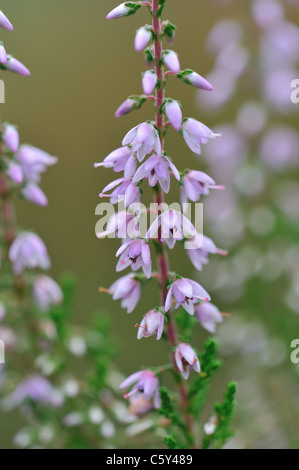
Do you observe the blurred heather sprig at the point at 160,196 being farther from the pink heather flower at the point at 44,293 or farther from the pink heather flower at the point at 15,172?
the pink heather flower at the point at 44,293

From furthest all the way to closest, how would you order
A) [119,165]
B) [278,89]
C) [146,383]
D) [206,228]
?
[206,228], [278,89], [146,383], [119,165]

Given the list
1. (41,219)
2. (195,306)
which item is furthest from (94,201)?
(195,306)

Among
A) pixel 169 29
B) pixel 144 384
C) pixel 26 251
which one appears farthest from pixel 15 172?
pixel 144 384

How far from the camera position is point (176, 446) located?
210 centimetres

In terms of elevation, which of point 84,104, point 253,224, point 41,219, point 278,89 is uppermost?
point 84,104

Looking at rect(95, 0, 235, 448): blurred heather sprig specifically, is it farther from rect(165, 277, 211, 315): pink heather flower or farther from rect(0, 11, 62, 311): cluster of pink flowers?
rect(0, 11, 62, 311): cluster of pink flowers

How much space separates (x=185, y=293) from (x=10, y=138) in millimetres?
895

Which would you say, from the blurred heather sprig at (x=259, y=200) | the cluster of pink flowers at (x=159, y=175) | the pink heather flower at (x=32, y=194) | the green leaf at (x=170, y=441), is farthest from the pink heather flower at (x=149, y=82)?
the blurred heather sprig at (x=259, y=200)

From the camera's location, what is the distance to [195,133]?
176 centimetres

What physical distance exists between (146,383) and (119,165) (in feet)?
2.50

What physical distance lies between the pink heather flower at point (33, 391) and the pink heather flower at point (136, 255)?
1.18 m

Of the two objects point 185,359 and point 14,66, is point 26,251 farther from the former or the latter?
point 185,359

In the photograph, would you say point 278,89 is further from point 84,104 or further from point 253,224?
point 84,104

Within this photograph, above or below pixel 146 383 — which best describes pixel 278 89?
above
